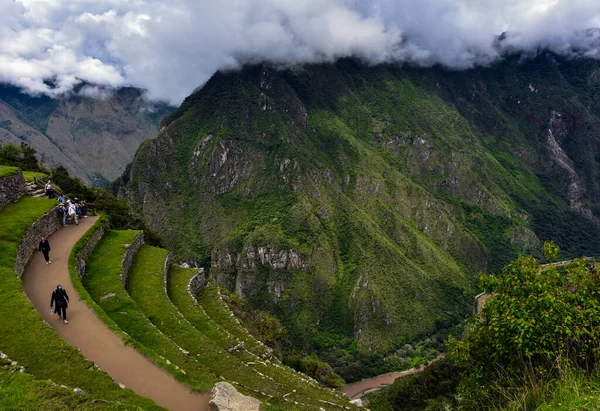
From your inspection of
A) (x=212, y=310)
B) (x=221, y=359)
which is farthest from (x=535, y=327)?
(x=212, y=310)

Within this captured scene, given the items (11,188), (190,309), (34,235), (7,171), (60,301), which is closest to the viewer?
Result: (60,301)

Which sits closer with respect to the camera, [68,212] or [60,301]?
[60,301]

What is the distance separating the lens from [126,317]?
22938 mm

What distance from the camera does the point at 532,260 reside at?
506 inches

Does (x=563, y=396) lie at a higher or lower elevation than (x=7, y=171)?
lower

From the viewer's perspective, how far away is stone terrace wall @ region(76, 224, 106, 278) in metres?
27.3

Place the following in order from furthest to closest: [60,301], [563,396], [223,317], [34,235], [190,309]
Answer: [223,317]
[190,309]
[34,235]
[60,301]
[563,396]

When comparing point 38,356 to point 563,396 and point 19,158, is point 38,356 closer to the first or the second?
point 563,396

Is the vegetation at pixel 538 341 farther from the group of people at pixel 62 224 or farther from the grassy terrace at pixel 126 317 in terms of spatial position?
the group of people at pixel 62 224

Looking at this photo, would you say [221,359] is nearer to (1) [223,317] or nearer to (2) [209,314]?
(1) [223,317]

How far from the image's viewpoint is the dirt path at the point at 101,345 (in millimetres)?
16078

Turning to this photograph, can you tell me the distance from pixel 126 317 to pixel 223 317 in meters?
10.7

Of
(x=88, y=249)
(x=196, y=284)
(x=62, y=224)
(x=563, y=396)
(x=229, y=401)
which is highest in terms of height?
(x=62, y=224)

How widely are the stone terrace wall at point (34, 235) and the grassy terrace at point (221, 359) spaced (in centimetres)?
694
